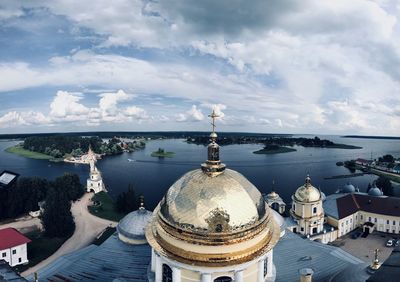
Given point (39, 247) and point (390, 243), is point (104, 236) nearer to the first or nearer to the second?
point (39, 247)

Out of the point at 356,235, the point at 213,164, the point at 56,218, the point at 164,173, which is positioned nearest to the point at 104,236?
the point at 56,218

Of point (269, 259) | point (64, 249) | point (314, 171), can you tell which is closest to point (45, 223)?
point (64, 249)

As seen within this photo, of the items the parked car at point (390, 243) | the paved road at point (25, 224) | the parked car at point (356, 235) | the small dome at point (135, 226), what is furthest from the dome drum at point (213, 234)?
the paved road at point (25, 224)

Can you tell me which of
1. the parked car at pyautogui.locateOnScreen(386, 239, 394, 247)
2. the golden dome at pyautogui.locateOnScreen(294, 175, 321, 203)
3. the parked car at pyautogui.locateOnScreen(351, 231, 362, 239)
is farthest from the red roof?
the parked car at pyautogui.locateOnScreen(386, 239, 394, 247)

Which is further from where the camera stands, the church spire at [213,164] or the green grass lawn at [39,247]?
the green grass lawn at [39,247]

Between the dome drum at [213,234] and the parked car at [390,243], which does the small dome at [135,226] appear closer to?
the dome drum at [213,234]

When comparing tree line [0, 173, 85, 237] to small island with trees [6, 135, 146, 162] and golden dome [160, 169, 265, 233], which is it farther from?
small island with trees [6, 135, 146, 162]
